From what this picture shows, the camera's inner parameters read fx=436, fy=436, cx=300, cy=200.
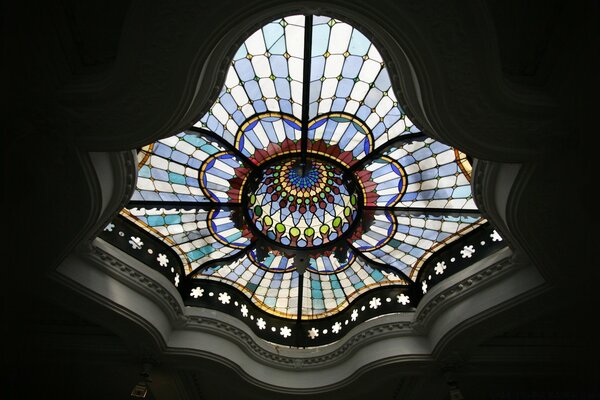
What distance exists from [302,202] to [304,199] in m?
0.08

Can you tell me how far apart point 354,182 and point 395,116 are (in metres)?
1.61

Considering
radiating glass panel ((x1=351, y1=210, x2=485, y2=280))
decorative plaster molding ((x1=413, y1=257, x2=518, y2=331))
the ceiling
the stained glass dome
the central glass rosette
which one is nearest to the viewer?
the ceiling

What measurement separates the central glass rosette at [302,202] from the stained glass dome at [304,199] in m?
0.03

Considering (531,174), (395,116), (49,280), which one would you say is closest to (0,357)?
(49,280)

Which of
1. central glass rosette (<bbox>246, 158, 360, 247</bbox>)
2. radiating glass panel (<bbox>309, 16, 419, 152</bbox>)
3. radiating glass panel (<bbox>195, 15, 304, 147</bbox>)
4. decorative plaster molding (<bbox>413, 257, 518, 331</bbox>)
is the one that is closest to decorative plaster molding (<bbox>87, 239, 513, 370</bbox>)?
decorative plaster molding (<bbox>413, 257, 518, 331</bbox>)

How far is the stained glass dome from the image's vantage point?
24.4 ft

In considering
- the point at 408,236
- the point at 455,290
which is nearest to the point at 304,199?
the point at 408,236

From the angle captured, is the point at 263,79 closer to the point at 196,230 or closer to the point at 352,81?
the point at 352,81

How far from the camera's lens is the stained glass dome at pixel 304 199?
24.4 ft

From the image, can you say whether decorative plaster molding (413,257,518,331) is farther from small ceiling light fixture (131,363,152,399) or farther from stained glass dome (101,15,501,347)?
small ceiling light fixture (131,363,152,399)

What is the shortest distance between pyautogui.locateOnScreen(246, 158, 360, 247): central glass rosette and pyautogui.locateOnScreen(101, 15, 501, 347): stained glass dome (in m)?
0.03

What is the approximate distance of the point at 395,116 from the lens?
306 inches

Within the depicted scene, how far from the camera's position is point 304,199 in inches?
362

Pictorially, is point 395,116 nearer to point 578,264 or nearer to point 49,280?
point 578,264
